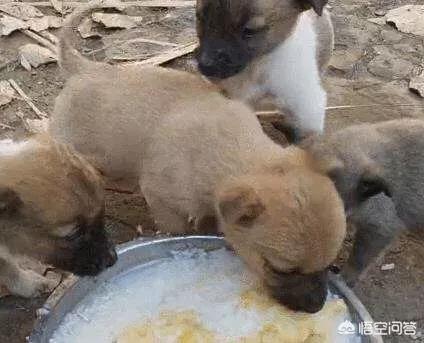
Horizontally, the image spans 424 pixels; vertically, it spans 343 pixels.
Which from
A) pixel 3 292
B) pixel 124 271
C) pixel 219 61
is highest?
pixel 219 61

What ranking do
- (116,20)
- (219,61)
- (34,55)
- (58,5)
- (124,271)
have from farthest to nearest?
(58,5)
(116,20)
(34,55)
(219,61)
(124,271)

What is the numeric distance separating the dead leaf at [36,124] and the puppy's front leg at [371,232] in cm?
183

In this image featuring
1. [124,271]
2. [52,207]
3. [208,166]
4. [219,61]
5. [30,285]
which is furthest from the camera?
[219,61]

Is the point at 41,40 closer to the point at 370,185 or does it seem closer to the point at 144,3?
the point at 144,3

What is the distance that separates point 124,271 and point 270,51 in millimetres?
1313

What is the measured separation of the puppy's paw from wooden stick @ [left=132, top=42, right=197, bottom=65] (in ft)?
5.80

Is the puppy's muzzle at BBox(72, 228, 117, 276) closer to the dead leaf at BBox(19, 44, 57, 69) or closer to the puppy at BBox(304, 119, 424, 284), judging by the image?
the puppy at BBox(304, 119, 424, 284)

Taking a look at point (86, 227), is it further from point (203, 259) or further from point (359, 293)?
point (359, 293)

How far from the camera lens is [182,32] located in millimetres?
5680

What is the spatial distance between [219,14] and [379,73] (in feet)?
5.61

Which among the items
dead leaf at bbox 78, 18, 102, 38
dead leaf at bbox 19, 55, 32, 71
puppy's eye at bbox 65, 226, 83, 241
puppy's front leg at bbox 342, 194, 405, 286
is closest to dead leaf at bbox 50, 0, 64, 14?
dead leaf at bbox 78, 18, 102, 38

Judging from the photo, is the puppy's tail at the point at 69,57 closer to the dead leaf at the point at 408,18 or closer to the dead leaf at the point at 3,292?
the dead leaf at the point at 3,292

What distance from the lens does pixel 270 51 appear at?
14.0 feet

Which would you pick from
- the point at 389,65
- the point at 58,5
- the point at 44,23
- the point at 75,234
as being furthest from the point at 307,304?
the point at 58,5
